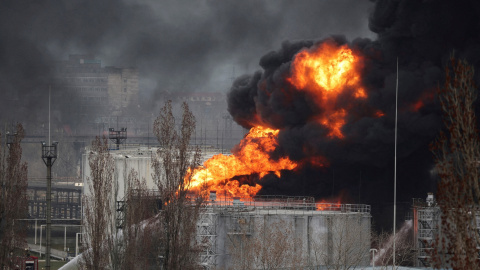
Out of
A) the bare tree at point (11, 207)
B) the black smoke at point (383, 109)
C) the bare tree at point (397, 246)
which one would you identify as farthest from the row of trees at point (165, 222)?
the black smoke at point (383, 109)

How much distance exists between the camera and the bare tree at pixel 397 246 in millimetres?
63500

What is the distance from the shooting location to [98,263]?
47.8 meters

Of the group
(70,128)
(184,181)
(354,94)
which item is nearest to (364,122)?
(354,94)

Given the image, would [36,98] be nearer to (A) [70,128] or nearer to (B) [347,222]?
(A) [70,128]

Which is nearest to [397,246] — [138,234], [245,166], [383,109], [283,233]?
[283,233]

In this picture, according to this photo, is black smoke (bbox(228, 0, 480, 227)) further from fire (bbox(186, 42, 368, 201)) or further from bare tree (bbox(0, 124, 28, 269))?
bare tree (bbox(0, 124, 28, 269))

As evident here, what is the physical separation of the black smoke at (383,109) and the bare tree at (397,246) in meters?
3.55

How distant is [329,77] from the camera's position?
7494 centimetres

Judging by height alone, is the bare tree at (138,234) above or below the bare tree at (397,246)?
above

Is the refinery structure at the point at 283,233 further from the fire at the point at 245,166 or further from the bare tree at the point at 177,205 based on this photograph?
the fire at the point at 245,166

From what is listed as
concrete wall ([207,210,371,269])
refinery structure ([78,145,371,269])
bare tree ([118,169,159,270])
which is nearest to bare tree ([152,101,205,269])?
bare tree ([118,169,159,270])

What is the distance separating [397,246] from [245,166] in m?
15.9

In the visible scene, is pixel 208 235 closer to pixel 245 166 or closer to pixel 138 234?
pixel 138 234

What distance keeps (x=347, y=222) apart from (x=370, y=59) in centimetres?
1682
